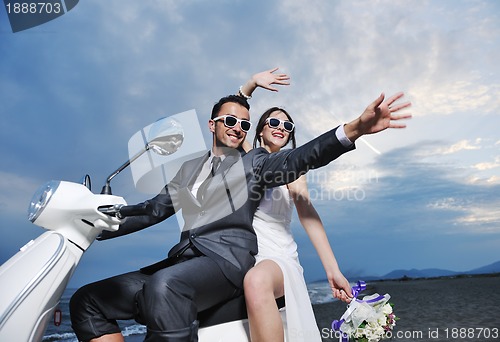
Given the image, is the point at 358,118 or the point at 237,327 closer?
the point at 358,118

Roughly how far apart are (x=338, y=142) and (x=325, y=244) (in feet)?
2.17

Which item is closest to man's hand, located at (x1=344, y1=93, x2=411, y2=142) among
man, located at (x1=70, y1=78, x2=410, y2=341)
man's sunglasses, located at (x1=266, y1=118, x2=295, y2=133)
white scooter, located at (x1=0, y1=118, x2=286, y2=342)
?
man, located at (x1=70, y1=78, x2=410, y2=341)

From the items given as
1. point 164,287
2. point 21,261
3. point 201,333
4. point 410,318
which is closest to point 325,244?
point 201,333

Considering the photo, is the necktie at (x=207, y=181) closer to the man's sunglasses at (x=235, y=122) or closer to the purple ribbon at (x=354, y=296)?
the man's sunglasses at (x=235, y=122)

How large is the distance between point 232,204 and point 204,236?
0.14 metres

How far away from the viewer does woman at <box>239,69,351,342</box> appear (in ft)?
5.16

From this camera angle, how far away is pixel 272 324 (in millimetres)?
1561

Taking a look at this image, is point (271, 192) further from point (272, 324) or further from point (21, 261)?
point (21, 261)

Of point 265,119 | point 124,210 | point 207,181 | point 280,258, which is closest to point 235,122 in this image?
point 207,181

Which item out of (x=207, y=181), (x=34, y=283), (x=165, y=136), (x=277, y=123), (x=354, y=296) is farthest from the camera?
(x=277, y=123)

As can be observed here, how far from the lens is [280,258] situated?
71.9 inches

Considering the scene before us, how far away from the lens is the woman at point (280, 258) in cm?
157

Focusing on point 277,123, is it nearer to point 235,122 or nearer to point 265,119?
point 265,119

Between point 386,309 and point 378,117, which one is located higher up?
point 378,117
